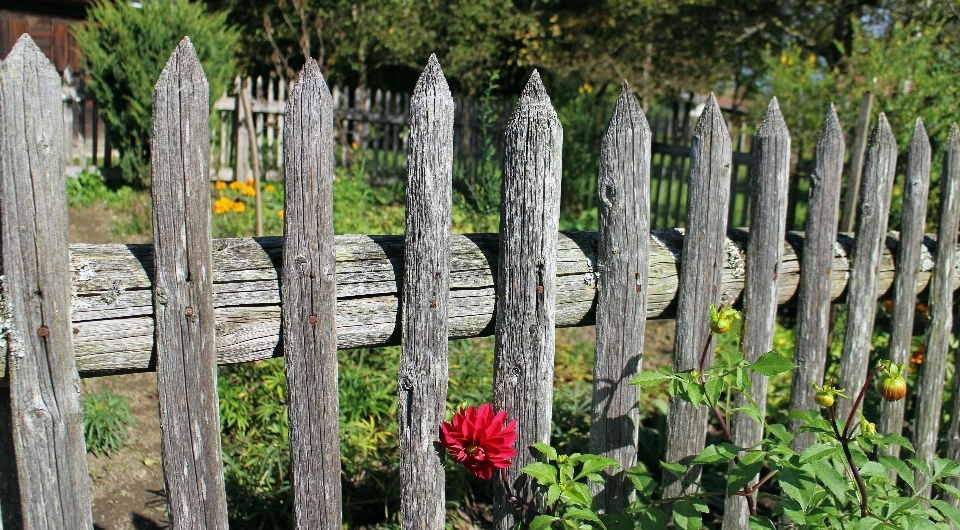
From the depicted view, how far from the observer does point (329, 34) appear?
10898mm

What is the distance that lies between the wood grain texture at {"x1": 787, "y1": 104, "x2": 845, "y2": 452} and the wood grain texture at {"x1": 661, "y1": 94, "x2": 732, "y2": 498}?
37cm

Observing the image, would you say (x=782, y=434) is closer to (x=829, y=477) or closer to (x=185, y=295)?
(x=829, y=477)

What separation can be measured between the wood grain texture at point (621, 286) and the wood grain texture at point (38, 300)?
1195mm

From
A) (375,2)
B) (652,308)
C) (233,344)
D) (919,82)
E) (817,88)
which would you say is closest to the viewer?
(233,344)

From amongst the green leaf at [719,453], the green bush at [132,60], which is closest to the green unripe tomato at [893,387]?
the green leaf at [719,453]

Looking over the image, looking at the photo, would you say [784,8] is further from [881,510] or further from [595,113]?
[881,510]

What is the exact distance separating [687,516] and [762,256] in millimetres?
794

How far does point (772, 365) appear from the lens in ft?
5.35

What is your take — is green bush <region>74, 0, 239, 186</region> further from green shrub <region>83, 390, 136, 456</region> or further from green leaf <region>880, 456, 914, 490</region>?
green leaf <region>880, 456, 914, 490</region>

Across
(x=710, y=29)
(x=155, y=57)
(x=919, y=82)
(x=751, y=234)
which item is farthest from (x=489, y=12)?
(x=751, y=234)

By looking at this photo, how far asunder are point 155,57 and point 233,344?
21.1ft

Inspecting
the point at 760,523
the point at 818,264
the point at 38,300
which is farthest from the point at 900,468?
the point at 38,300

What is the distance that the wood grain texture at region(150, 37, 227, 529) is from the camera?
1.37 metres

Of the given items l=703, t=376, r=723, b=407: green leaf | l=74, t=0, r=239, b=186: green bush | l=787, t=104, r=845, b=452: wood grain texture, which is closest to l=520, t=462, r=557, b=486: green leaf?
l=703, t=376, r=723, b=407: green leaf
